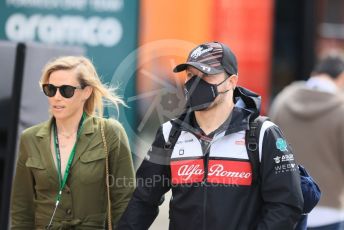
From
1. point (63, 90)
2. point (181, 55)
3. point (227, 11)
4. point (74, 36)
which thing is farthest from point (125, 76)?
point (227, 11)

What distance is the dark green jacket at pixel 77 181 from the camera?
352 centimetres

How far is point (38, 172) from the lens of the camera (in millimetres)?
3541

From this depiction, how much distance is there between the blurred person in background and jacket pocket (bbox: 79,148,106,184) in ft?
6.09

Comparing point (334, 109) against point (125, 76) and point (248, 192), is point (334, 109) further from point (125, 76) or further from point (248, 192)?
point (248, 192)

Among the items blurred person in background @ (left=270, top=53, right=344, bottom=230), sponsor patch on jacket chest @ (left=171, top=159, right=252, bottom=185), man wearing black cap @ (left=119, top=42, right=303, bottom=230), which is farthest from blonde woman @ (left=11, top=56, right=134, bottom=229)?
blurred person in background @ (left=270, top=53, right=344, bottom=230)

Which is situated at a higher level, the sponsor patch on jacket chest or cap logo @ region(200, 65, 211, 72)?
cap logo @ region(200, 65, 211, 72)

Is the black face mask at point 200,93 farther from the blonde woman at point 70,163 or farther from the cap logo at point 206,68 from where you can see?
the blonde woman at point 70,163

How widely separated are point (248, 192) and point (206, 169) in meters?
0.21

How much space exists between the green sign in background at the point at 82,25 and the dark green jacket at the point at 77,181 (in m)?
3.61

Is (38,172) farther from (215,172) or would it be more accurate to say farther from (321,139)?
(321,139)

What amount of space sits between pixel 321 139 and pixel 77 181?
6.72ft

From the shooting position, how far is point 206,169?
3135mm

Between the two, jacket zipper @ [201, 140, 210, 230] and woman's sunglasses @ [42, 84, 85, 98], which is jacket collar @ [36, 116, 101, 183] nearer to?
woman's sunglasses @ [42, 84, 85, 98]

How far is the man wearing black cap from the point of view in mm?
3061
